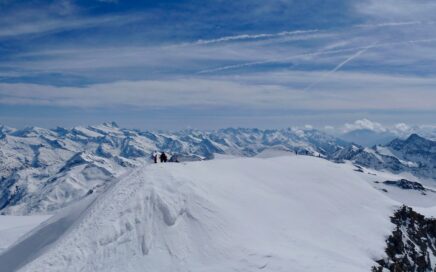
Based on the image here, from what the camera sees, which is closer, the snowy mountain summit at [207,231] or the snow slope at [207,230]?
the snow slope at [207,230]

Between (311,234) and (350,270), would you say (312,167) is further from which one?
(350,270)

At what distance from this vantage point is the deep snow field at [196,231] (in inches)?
1358

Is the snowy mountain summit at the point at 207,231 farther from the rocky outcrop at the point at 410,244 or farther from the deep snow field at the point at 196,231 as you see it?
the rocky outcrop at the point at 410,244

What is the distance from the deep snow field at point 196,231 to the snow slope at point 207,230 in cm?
9

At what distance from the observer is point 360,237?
54.9 m

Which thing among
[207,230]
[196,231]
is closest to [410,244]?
[207,230]

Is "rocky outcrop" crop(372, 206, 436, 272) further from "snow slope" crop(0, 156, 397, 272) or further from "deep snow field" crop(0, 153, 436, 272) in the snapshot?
"deep snow field" crop(0, 153, 436, 272)

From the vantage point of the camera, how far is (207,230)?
39719mm

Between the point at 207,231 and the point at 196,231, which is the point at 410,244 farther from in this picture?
the point at 196,231

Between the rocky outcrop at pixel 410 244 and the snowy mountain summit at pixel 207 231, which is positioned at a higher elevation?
the snowy mountain summit at pixel 207 231

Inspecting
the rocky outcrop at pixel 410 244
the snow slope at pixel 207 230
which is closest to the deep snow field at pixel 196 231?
the snow slope at pixel 207 230

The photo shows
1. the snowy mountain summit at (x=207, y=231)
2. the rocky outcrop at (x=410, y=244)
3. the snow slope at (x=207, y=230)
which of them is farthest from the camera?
the rocky outcrop at (x=410, y=244)

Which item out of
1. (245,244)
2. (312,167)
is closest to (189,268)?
(245,244)

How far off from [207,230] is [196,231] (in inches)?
43.0
